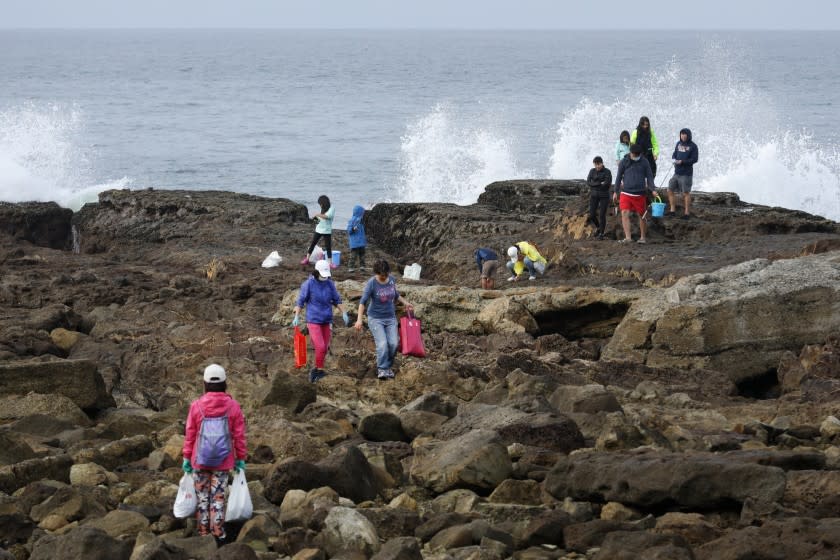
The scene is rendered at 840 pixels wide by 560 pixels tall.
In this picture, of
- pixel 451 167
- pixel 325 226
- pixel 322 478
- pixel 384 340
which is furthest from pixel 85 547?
pixel 451 167

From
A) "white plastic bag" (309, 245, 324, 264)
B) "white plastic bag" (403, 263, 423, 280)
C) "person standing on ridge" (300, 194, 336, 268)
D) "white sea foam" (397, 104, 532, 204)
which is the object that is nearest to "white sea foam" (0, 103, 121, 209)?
"white sea foam" (397, 104, 532, 204)

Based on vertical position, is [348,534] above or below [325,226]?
below

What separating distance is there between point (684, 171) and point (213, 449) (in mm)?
11454

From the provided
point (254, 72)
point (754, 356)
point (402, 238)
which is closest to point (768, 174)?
point (402, 238)

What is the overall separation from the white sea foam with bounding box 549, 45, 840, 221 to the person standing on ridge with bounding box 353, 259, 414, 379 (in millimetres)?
11892

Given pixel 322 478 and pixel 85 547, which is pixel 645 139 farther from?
pixel 85 547

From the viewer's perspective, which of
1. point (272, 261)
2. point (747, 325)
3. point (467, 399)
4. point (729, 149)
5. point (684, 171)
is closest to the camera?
point (467, 399)

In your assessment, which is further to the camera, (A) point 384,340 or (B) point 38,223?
(B) point 38,223

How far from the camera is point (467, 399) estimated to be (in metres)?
10.9

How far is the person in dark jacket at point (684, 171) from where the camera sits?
1725 cm

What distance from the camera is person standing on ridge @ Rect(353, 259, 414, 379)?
37.2 ft

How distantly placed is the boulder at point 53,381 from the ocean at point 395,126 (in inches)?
874

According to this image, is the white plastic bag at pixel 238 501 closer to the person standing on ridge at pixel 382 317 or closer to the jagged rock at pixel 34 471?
the jagged rock at pixel 34 471

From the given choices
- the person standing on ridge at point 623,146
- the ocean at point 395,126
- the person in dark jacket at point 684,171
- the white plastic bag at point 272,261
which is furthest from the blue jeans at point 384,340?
the ocean at point 395,126
